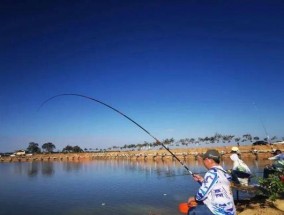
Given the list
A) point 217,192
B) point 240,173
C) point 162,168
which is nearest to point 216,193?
point 217,192

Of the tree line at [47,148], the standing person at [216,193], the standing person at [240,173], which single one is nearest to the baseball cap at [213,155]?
the standing person at [216,193]

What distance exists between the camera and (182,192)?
23.1 metres

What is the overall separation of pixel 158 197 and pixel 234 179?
32.7 ft

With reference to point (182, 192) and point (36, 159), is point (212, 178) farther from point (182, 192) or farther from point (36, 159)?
point (36, 159)

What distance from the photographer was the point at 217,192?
4.85 meters

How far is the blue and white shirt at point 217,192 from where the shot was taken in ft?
15.9

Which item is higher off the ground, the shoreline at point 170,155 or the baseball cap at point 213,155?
the shoreline at point 170,155

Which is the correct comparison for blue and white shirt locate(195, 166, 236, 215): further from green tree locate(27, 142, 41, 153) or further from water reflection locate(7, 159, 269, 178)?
green tree locate(27, 142, 41, 153)

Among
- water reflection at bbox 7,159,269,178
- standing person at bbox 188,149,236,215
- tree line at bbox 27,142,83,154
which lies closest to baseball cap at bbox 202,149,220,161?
standing person at bbox 188,149,236,215

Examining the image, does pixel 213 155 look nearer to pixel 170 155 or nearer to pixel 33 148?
pixel 170 155

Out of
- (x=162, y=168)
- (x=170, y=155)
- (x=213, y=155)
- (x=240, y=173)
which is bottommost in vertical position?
(x=162, y=168)

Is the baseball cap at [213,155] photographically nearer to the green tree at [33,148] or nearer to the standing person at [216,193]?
the standing person at [216,193]

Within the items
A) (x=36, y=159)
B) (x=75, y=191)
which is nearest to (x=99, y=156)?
(x=36, y=159)

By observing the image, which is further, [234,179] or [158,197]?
[158,197]
